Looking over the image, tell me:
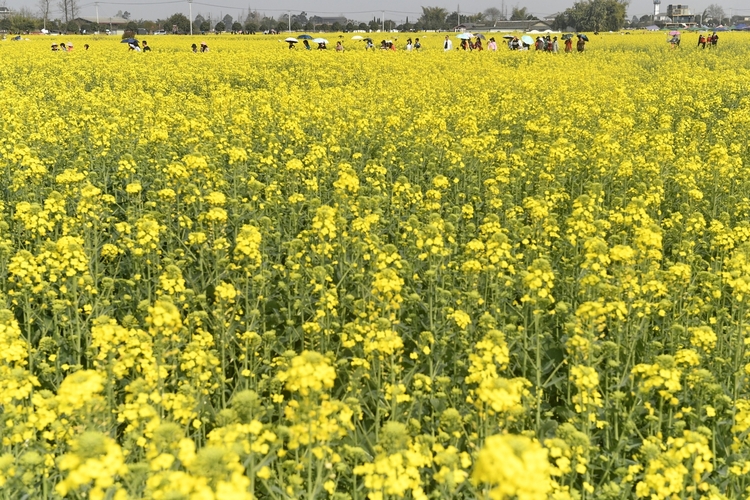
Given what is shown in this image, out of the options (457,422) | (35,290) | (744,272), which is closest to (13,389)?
(35,290)

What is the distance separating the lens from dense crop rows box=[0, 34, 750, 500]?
12.0 ft

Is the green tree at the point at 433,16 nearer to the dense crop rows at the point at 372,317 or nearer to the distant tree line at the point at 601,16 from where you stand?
the distant tree line at the point at 601,16

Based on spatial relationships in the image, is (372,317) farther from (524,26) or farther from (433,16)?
(433,16)

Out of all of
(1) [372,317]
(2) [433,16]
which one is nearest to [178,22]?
(2) [433,16]

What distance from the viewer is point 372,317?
5.26m

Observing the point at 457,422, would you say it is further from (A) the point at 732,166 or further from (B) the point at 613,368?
(A) the point at 732,166

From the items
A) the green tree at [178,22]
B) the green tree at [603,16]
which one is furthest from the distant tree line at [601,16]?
the green tree at [178,22]

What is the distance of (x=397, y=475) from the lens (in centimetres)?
337

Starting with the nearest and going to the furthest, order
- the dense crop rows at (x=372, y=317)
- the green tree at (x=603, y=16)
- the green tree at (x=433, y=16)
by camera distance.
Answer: the dense crop rows at (x=372, y=317) < the green tree at (x=603, y=16) < the green tree at (x=433, y=16)

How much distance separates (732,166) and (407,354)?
690 cm

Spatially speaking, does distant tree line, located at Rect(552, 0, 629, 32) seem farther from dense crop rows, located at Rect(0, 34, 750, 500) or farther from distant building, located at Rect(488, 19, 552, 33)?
dense crop rows, located at Rect(0, 34, 750, 500)

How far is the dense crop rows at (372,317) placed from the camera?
3.64 m

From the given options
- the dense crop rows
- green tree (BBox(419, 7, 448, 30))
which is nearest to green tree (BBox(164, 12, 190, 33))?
green tree (BBox(419, 7, 448, 30))

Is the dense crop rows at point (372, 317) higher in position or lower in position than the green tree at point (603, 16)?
lower
